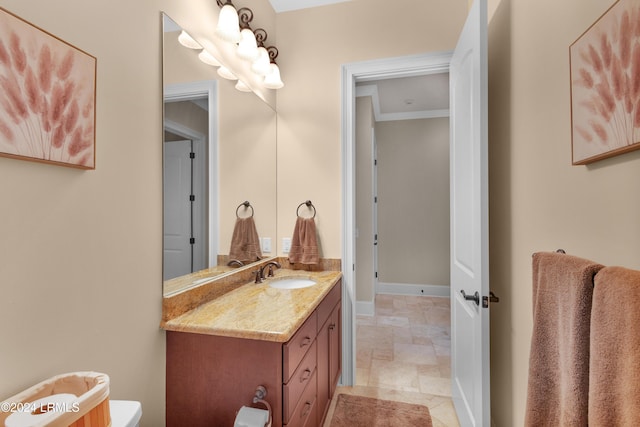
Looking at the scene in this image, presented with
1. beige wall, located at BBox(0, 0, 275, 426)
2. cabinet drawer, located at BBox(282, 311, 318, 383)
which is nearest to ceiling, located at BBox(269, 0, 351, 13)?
beige wall, located at BBox(0, 0, 275, 426)

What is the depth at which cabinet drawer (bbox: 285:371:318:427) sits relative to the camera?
1238mm

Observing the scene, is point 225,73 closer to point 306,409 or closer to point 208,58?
point 208,58

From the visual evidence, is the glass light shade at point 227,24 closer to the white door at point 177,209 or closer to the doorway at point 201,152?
the doorway at point 201,152

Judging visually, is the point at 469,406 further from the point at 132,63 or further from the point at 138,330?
the point at 132,63

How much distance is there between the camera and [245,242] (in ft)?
6.40

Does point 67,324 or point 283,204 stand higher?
point 283,204

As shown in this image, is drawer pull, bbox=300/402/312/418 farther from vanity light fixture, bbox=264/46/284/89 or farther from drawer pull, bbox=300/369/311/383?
vanity light fixture, bbox=264/46/284/89

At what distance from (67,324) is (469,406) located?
181 centimetres

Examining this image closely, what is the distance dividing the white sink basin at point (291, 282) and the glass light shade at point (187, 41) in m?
1.39

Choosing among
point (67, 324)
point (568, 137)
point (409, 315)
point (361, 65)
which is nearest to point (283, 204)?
point (361, 65)

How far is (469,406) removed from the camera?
158 cm

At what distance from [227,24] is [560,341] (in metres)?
1.92

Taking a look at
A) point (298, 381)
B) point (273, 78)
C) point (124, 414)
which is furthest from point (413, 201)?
point (124, 414)

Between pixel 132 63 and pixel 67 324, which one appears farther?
pixel 132 63
